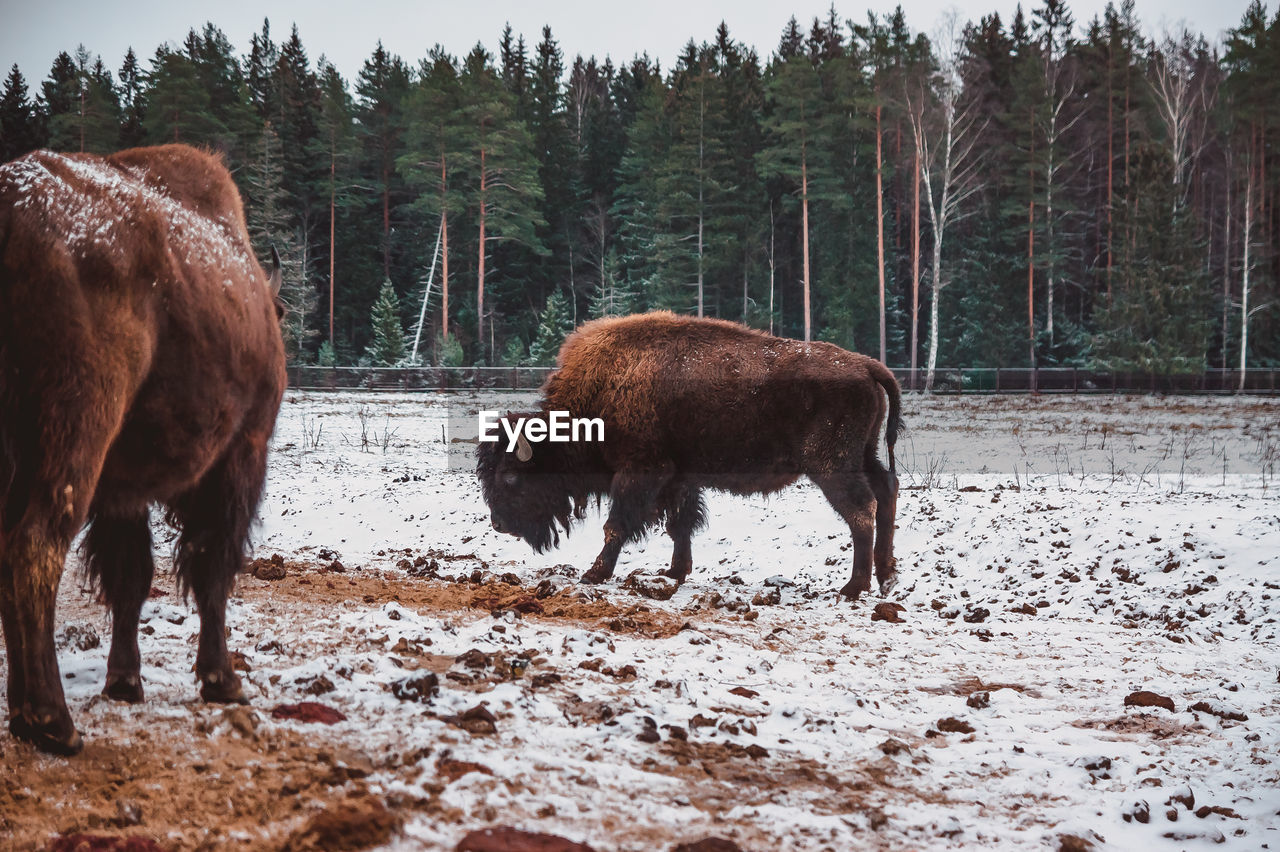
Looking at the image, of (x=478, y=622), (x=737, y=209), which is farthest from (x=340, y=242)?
(x=478, y=622)

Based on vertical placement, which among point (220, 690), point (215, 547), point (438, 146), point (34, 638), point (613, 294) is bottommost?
point (220, 690)

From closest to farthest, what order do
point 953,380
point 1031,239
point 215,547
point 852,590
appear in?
point 215,547 < point 852,590 < point 953,380 < point 1031,239

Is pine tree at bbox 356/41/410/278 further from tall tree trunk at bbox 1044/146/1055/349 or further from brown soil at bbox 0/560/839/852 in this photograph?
brown soil at bbox 0/560/839/852

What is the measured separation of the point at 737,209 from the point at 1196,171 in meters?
19.9

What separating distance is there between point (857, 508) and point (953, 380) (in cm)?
2714

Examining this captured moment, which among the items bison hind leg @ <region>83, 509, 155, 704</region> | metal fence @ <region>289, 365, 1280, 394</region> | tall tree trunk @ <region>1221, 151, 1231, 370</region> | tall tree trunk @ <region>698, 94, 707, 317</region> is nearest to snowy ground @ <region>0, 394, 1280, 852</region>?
bison hind leg @ <region>83, 509, 155, 704</region>

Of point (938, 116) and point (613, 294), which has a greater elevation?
point (938, 116)

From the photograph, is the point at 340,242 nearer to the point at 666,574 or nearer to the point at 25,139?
the point at 25,139

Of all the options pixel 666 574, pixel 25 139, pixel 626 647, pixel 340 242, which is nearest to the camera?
pixel 626 647

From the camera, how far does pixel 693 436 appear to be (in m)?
7.37

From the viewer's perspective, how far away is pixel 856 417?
23.1 ft

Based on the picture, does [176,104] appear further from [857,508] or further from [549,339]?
[857,508]

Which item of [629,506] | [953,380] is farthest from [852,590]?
[953,380]

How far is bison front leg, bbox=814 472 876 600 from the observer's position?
274 inches
